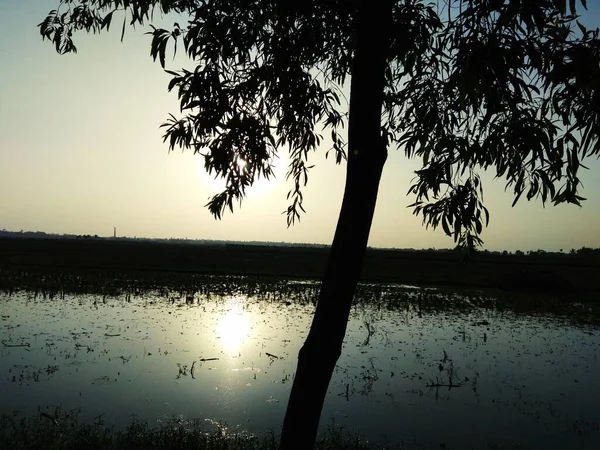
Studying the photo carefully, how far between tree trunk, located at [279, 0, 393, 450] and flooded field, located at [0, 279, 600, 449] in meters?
4.48

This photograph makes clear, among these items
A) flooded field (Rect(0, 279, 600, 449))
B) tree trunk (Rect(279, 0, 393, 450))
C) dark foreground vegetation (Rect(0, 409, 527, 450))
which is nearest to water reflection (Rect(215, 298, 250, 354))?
flooded field (Rect(0, 279, 600, 449))

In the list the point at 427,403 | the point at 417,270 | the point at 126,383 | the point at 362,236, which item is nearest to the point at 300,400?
the point at 362,236

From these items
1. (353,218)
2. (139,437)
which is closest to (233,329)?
(139,437)

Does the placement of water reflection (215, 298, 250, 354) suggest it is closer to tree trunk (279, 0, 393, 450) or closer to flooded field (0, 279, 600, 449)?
flooded field (0, 279, 600, 449)

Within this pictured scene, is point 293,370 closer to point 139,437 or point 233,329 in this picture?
point 139,437

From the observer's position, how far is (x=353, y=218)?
3502mm

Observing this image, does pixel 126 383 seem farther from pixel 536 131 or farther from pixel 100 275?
pixel 100 275

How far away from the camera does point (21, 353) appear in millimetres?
11578

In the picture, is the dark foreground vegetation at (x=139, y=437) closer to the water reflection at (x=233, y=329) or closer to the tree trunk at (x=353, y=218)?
the tree trunk at (x=353, y=218)

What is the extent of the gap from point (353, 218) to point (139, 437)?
5210mm

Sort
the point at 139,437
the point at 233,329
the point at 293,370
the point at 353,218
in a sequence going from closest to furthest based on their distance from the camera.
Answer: the point at 353,218 < the point at 139,437 < the point at 293,370 < the point at 233,329

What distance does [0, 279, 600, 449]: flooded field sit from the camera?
8.12 meters

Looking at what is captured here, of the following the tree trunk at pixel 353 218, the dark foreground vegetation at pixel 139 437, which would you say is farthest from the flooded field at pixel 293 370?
the tree trunk at pixel 353 218

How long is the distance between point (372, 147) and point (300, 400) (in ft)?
6.61
